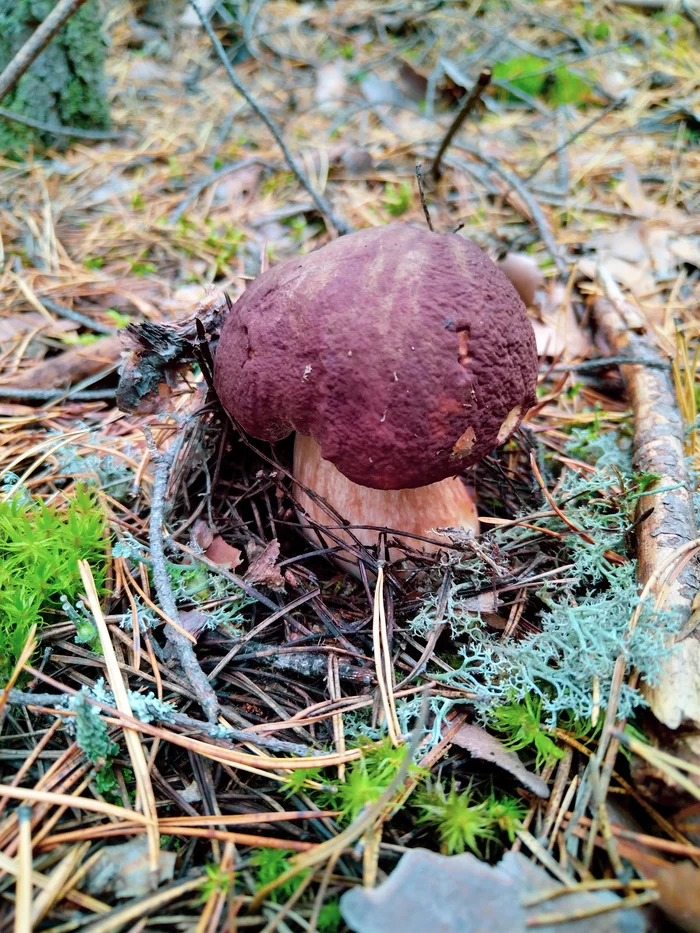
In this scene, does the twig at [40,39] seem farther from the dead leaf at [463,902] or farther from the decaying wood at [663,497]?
the dead leaf at [463,902]

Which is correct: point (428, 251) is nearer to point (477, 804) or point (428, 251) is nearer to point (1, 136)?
point (477, 804)

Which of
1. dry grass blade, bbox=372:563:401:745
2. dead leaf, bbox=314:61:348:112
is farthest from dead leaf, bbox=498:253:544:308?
dead leaf, bbox=314:61:348:112

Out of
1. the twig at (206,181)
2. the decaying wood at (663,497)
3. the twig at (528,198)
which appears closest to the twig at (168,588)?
the decaying wood at (663,497)

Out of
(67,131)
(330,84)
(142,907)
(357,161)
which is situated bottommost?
(142,907)

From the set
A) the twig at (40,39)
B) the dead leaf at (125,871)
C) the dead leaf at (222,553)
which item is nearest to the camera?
the dead leaf at (125,871)

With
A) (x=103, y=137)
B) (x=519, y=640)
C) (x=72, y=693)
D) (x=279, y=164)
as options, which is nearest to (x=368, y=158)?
(x=279, y=164)

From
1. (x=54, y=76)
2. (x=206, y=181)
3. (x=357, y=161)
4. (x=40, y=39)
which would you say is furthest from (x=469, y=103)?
(x=54, y=76)

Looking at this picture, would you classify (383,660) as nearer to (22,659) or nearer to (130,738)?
(130,738)
